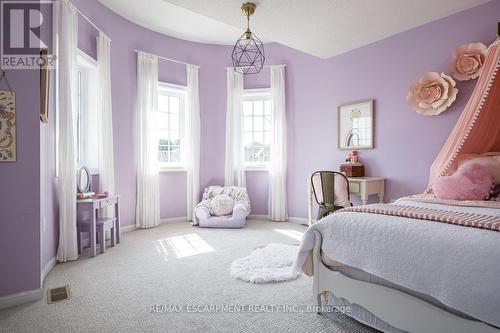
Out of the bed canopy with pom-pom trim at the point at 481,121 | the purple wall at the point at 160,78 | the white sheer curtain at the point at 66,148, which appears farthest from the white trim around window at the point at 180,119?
the bed canopy with pom-pom trim at the point at 481,121

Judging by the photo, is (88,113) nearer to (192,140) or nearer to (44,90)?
(44,90)

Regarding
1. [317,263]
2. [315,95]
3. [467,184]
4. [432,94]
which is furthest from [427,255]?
[315,95]

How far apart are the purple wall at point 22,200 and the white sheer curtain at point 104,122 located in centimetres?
155

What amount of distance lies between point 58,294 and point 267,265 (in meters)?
1.78

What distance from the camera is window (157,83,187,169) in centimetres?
502

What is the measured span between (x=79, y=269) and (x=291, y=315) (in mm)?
2104

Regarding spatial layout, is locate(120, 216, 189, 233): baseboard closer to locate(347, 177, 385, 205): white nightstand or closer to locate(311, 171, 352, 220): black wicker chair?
locate(311, 171, 352, 220): black wicker chair

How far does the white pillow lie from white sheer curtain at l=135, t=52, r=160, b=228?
91 cm

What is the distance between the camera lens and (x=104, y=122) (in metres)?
3.81

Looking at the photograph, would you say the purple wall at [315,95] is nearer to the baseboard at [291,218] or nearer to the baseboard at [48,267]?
the baseboard at [291,218]

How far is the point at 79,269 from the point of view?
2.86 m

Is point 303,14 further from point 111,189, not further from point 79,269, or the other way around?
point 79,269

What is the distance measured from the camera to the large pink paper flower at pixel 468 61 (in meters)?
2.96

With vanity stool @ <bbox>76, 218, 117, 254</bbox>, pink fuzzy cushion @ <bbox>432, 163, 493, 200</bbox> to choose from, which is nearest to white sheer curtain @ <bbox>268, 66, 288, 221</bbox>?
vanity stool @ <bbox>76, 218, 117, 254</bbox>
